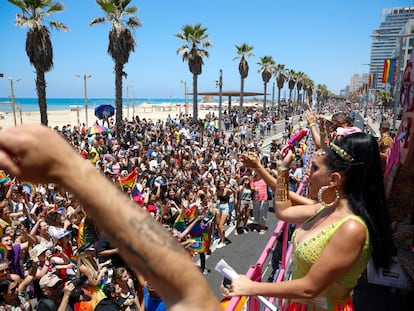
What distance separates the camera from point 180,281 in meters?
0.68

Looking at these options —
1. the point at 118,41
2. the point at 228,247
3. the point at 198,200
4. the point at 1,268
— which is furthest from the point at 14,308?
the point at 118,41

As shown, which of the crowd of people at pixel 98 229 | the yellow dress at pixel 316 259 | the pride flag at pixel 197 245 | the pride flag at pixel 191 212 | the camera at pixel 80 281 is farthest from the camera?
the pride flag at pixel 191 212

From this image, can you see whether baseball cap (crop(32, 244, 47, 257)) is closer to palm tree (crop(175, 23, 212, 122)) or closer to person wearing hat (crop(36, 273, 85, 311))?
person wearing hat (crop(36, 273, 85, 311))

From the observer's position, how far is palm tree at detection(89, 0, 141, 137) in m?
19.6

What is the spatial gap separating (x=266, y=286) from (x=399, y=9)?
678 ft

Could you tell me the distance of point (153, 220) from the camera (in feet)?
2.34

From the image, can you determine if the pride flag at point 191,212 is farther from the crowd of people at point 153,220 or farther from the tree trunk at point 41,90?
the tree trunk at point 41,90

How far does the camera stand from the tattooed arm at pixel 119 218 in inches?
26.2

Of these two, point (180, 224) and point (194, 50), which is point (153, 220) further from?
point (194, 50)

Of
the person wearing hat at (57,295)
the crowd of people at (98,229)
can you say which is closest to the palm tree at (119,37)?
the crowd of people at (98,229)

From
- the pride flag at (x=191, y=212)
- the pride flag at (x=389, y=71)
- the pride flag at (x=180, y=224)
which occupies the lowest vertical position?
the pride flag at (x=180, y=224)

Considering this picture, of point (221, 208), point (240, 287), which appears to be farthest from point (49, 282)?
point (221, 208)

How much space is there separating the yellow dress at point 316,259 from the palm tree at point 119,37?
1972 centimetres

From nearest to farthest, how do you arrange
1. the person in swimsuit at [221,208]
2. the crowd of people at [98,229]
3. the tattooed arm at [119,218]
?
the tattooed arm at [119,218]
the crowd of people at [98,229]
the person in swimsuit at [221,208]
